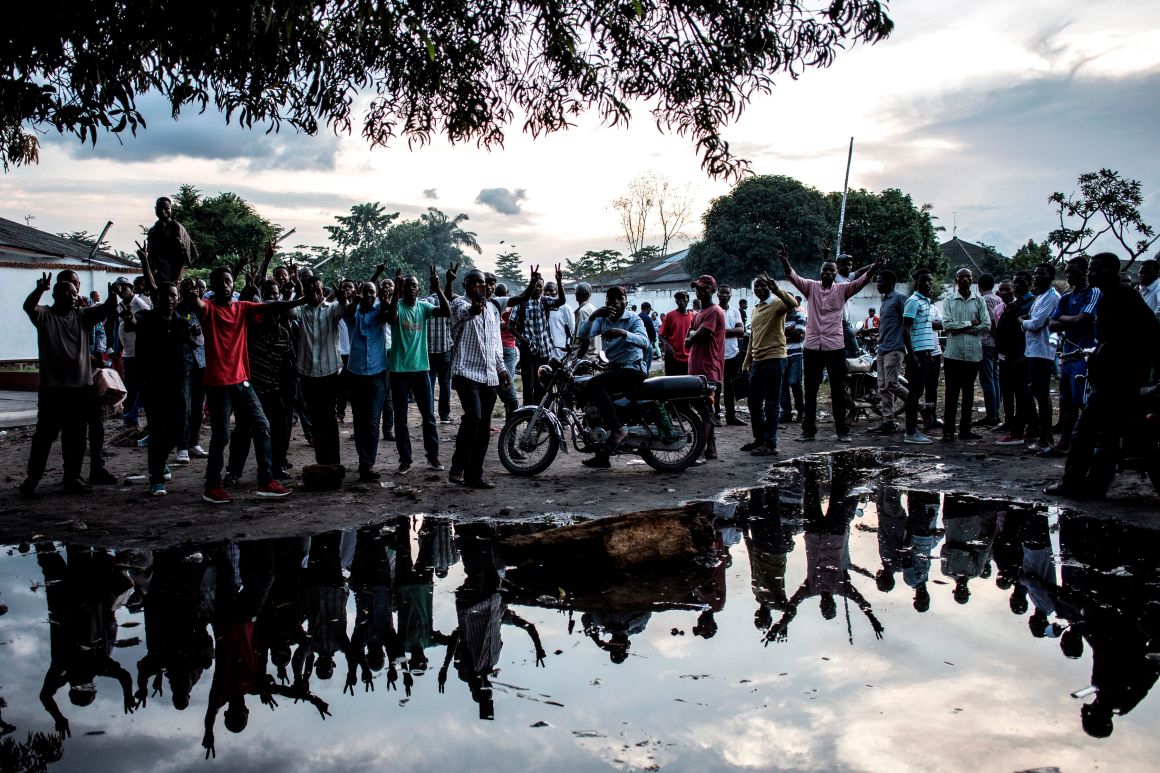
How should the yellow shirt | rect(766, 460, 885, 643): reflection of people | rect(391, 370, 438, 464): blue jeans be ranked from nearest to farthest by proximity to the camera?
rect(766, 460, 885, 643): reflection of people, rect(391, 370, 438, 464): blue jeans, the yellow shirt

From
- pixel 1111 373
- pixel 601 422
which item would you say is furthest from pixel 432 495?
pixel 1111 373

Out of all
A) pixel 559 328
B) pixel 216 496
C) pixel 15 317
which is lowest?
pixel 216 496

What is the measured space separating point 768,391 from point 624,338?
7.04ft

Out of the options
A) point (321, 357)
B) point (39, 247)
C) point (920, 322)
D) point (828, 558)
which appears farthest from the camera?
point (39, 247)

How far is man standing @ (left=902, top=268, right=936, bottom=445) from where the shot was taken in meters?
11.0

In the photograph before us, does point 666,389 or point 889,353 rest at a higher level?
point 889,353

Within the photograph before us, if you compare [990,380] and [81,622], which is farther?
[990,380]

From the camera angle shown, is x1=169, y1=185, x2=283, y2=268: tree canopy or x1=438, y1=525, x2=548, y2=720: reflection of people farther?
x1=169, y1=185, x2=283, y2=268: tree canopy

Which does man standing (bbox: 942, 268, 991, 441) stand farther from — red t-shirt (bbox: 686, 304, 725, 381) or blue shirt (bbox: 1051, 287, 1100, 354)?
red t-shirt (bbox: 686, 304, 725, 381)

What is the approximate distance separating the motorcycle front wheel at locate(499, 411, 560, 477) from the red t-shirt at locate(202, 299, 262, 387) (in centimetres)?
252

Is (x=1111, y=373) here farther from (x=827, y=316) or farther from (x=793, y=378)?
(x=793, y=378)

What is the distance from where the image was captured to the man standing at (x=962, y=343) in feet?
34.8

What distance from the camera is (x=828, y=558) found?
5809 mm

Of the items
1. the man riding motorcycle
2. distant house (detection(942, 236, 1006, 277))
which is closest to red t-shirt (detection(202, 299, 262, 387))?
the man riding motorcycle
